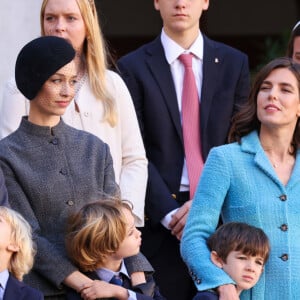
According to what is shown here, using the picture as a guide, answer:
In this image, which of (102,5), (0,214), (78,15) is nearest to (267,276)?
(0,214)

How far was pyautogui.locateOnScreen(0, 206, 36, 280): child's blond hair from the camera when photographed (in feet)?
17.5

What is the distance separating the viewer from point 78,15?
644cm

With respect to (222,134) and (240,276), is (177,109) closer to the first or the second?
(222,134)

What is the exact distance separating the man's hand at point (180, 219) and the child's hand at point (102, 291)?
0.96 metres

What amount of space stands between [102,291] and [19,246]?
1.50ft

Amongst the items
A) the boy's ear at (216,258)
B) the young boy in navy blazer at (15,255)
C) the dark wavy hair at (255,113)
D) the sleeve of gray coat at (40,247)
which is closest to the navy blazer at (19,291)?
the young boy in navy blazer at (15,255)

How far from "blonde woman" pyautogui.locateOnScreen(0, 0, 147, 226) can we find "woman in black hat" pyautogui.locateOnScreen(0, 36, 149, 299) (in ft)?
1.44

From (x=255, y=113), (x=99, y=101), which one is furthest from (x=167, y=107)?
(x=255, y=113)

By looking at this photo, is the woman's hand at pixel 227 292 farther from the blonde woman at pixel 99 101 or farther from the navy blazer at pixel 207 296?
the blonde woman at pixel 99 101

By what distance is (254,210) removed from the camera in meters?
5.75

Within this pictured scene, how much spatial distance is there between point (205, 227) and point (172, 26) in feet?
5.11

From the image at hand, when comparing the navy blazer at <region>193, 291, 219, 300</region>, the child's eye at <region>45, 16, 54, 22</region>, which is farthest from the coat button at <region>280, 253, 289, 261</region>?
the child's eye at <region>45, 16, 54, 22</region>

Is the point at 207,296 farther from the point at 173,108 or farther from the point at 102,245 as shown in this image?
the point at 173,108

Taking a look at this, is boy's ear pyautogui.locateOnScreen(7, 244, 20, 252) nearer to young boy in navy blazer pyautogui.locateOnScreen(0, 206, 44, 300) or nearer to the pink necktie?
young boy in navy blazer pyautogui.locateOnScreen(0, 206, 44, 300)
